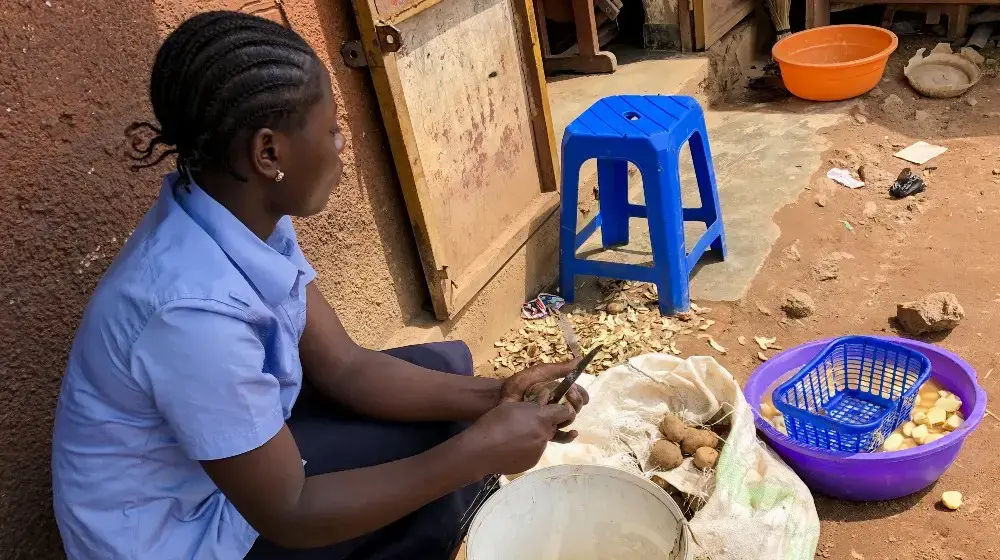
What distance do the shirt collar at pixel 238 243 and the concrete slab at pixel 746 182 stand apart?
2.09 meters

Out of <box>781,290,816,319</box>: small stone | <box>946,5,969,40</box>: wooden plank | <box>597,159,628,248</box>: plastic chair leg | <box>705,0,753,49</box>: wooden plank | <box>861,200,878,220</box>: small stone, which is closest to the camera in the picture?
<box>781,290,816,319</box>: small stone

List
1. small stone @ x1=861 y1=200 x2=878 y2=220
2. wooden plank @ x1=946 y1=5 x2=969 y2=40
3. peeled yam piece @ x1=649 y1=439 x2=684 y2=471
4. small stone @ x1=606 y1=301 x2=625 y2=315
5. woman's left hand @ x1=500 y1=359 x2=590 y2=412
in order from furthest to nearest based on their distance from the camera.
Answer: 1. wooden plank @ x1=946 y1=5 x2=969 y2=40
2. small stone @ x1=861 y1=200 x2=878 y2=220
3. small stone @ x1=606 y1=301 x2=625 y2=315
4. peeled yam piece @ x1=649 y1=439 x2=684 y2=471
5. woman's left hand @ x1=500 y1=359 x2=590 y2=412

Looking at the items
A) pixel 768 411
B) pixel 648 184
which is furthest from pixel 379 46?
pixel 768 411

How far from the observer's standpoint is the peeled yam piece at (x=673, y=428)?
2.38m

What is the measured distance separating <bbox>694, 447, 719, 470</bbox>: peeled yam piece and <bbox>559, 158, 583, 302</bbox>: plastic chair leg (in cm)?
118

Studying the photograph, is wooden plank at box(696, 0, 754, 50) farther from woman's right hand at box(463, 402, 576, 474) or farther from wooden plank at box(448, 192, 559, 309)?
woman's right hand at box(463, 402, 576, 474)

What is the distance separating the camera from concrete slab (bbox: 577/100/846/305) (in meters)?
3.47

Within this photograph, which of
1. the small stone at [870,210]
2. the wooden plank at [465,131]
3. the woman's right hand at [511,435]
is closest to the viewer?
the woman's right hand at [511,435]

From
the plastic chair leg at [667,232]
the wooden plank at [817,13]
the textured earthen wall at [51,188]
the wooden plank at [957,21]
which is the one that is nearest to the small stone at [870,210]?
the plastic chair leg at [667,232]

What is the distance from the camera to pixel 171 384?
1295 millimetres

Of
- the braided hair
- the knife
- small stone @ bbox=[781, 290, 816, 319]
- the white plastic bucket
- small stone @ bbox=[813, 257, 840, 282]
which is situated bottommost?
small stone @ bbox=[813, 257, 840, 282]

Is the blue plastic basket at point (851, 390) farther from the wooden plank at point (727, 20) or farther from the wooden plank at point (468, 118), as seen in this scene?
the wooden plank at point (727, 20)

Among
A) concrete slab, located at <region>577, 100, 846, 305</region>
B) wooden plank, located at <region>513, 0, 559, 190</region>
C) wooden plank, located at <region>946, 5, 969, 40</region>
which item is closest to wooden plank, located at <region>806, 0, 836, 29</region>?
wooden plank, located at <region>946, 5, 969, 40</region>

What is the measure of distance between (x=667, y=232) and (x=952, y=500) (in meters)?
1.26
